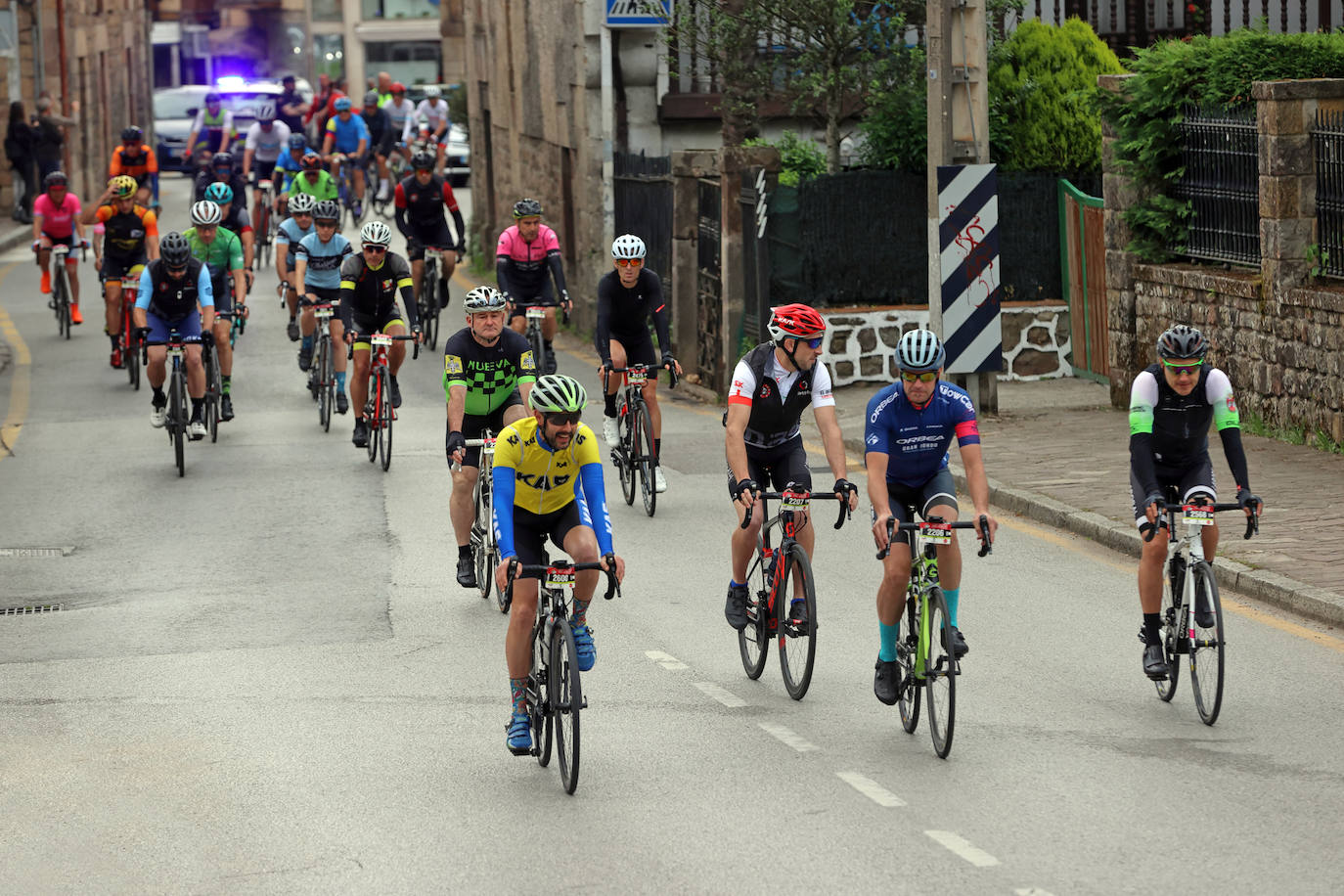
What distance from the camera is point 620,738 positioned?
29.6ft

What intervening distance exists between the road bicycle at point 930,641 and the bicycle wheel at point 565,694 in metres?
1.43

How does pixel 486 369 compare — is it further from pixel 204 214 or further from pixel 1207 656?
pixel 204 214

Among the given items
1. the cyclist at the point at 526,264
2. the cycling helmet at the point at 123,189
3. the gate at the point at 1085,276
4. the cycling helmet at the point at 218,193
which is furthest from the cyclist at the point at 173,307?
the gate at the point at 1085,276

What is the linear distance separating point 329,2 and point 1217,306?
75442 mm

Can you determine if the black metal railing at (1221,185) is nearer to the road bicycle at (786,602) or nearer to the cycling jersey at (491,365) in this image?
the cycling jersey at (491,365)

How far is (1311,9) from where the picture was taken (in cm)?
2352

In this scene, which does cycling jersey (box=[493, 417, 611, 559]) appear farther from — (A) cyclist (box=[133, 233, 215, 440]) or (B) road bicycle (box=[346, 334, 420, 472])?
(A) cyclist (box=[133, 233, 215, 440])

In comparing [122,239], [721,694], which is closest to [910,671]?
[721,694]

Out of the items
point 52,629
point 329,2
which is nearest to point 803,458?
point 52,629

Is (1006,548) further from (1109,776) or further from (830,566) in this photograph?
(1109,776)

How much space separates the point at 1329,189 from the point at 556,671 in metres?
9.80

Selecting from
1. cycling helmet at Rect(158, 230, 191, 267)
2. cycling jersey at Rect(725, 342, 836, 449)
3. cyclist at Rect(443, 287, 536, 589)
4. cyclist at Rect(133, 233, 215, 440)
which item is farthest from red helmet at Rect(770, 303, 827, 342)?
cycling helmet at Rect(158, 230, 191, 267)

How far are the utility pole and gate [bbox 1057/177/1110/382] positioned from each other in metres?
2.79

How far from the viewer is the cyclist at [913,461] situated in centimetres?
883
